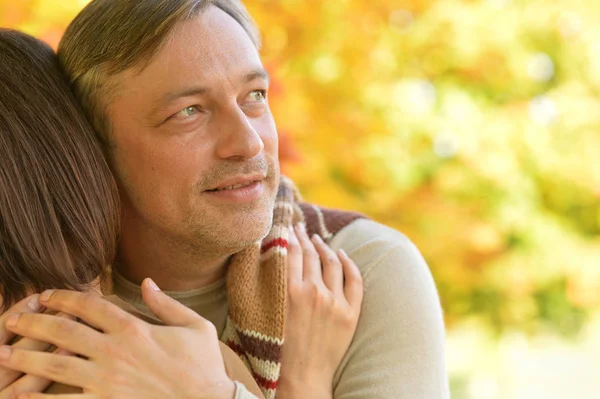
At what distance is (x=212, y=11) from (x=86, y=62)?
32 centimetres

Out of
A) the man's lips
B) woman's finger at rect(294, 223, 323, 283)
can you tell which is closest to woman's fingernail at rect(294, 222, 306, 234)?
woman's finger at rect(294, 223, 323, 283)

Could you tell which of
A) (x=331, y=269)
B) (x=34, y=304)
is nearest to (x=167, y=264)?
(x=331, y=269)

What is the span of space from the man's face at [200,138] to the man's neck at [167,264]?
0.09 meters

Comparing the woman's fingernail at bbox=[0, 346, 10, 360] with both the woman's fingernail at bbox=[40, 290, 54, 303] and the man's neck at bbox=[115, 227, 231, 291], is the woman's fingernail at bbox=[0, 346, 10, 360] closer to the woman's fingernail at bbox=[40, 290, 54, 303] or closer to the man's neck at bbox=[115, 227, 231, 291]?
the woman's fingernail at bbox=[40, 290, 54, 303]

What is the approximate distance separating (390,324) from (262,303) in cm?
30

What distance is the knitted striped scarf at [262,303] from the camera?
1.94 meters

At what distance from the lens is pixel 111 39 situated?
1.97m

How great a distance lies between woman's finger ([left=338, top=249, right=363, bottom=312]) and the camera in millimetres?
2031

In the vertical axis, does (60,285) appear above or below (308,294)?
above

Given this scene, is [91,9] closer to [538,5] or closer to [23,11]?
[23,11]

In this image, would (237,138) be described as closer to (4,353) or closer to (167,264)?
(167,264)

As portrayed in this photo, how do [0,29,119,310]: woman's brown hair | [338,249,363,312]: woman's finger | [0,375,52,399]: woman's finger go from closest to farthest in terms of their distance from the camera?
[0,375,52,399]: woman's finger < [0,29,119,310]: woman's brown hair < [338,249,363,312]: woman's finger

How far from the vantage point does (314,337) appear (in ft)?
6.51

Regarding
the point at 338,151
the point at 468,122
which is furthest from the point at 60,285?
the point at 468,122
